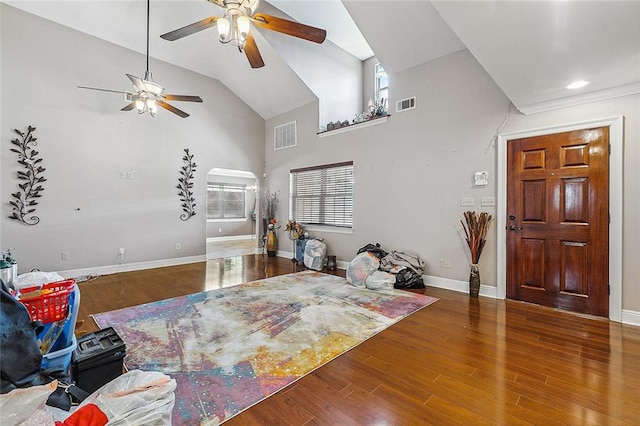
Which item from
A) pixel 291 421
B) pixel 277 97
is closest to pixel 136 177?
pixel 277 97

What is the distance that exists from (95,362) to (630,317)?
4.81 meters

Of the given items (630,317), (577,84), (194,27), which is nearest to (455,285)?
(630,317)

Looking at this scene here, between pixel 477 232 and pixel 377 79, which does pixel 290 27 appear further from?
pixel 377 79

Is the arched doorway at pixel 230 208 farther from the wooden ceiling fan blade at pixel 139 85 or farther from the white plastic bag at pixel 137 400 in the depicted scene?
the white plastic bag at pixel 137 400

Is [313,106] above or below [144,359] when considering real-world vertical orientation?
above

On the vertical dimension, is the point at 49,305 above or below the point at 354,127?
below

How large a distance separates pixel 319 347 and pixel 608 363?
2270mm

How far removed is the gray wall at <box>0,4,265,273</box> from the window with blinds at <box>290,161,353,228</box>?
2126 mm

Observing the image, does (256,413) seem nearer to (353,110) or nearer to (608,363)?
(608,363)

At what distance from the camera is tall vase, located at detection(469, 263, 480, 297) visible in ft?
12.2

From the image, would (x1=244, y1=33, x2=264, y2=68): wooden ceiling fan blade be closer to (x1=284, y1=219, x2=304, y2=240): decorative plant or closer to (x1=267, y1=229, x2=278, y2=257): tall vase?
(x1=284, y1=219, x2=304, y2=240): decorative plant

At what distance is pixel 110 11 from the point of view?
4484 millimetres

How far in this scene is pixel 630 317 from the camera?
287 cm

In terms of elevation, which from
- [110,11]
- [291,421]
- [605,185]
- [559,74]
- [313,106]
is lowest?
[291,421]
